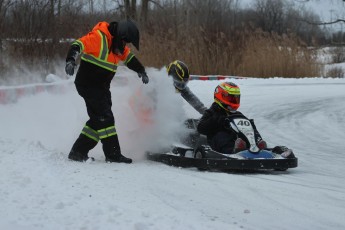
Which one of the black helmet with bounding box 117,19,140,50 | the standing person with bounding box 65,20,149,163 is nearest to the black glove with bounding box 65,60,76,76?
the standing person with bounding box 65,20,149,163

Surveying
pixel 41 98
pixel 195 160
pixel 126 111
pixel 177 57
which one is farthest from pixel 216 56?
pixel 195 160

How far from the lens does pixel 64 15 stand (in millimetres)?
19125

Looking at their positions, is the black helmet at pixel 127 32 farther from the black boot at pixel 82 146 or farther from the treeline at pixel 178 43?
the treeline at pixel 178 43

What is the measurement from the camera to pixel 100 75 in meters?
6.85

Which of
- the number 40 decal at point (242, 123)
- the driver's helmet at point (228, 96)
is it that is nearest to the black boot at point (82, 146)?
the driver's helmet at point (228, 96)

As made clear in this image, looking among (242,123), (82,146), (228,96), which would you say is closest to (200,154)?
(242,123)

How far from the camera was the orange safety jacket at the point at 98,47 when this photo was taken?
22.0 feet

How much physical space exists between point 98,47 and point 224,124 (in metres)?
1.84

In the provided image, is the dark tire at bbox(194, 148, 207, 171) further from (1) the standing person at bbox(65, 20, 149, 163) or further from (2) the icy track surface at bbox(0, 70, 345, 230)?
(1) the standing person at bbox(65, 20, 149, 163)

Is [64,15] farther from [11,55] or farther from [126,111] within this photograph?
[126,111]

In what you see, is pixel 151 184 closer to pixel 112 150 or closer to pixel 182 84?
pixel 112 150

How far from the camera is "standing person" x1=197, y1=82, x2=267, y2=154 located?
6805 mm

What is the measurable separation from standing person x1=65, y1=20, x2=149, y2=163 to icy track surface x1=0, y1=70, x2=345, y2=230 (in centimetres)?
27

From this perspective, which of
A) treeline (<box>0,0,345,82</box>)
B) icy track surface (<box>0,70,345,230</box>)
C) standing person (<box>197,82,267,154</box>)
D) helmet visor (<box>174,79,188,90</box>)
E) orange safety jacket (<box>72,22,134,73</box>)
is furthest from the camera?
treeline (<box>0,0,345,82</box>)
